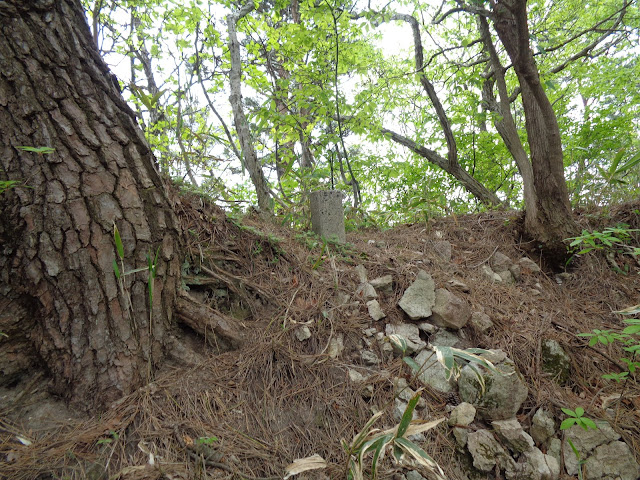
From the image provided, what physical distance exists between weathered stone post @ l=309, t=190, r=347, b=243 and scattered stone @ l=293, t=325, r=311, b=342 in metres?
1.11

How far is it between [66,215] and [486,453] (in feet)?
7.09

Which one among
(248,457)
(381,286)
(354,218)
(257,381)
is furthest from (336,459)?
(354,218)

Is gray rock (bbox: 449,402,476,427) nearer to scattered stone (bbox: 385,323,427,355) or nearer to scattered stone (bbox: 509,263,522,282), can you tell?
scattered stone (bbox: 385,323,427,355)

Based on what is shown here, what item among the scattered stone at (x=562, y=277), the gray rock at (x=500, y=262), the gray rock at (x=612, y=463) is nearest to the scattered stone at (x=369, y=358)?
the gray rock at (x=612, y=463)

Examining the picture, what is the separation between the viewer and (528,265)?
2975mm

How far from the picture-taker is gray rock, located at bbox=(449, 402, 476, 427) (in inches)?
63.2

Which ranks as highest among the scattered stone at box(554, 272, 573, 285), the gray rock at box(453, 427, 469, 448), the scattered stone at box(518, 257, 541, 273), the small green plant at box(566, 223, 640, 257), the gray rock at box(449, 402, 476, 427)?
the small green plant at box(566, 223, 640, 257)

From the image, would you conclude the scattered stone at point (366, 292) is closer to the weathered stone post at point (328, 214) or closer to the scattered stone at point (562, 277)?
the weathered stone post at point (328, 214)

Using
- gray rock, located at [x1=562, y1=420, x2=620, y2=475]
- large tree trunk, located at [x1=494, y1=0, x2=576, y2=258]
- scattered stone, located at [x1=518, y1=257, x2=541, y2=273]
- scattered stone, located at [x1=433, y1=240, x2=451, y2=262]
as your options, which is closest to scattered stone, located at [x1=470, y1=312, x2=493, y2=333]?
gray rock, located at [x1=562, y1=420, x2=620, y2=475]

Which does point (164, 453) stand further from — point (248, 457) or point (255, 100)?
point (255, 100)

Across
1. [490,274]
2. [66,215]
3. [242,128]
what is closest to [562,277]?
[490,274]

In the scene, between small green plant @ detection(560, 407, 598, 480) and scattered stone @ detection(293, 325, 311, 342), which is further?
scattered stone @ detection(293, 325, 311, 342)

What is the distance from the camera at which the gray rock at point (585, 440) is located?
5.24 ft

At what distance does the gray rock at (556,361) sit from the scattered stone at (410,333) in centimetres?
73
